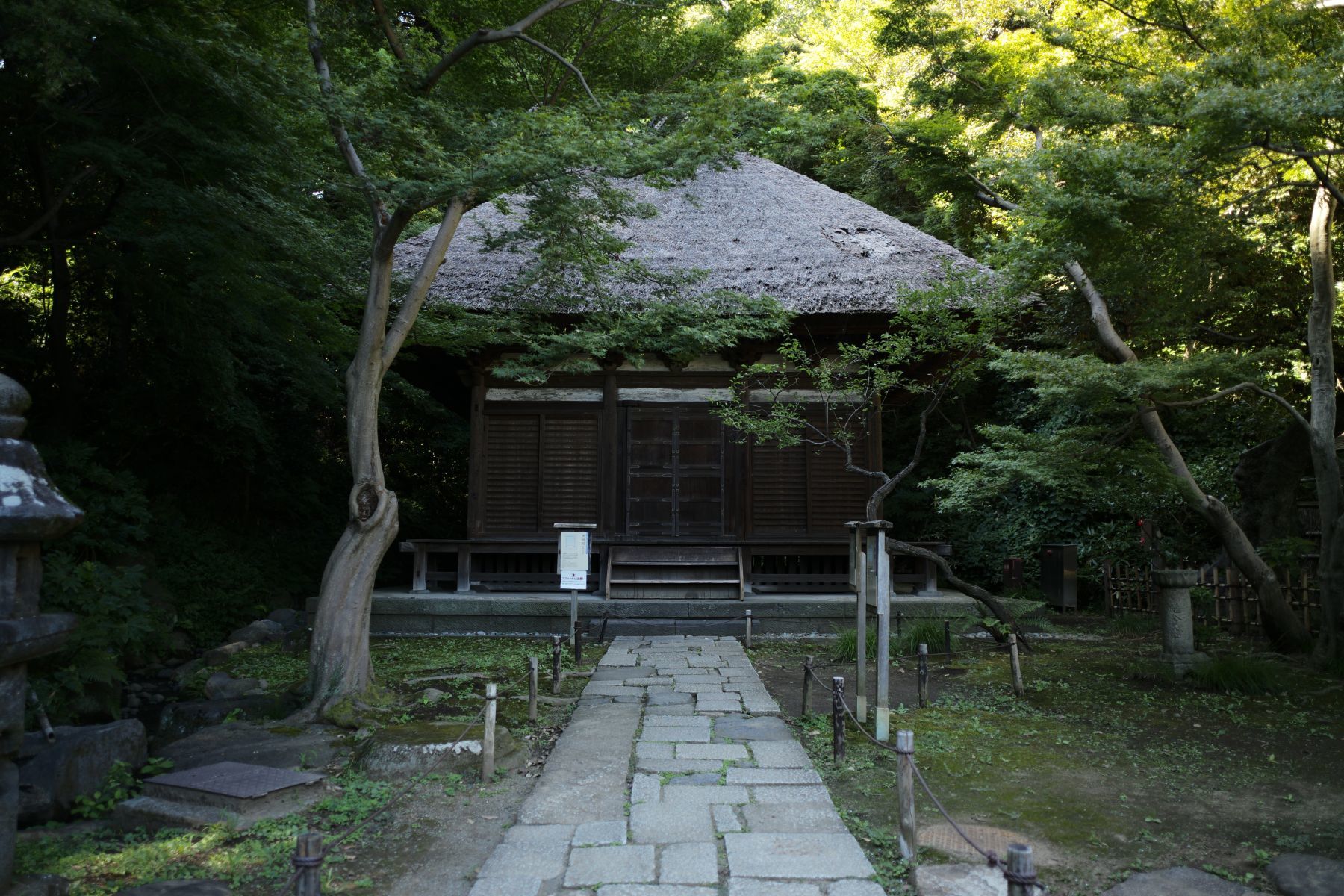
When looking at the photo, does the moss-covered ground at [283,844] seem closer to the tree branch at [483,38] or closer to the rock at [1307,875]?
the rock at [1307,875]

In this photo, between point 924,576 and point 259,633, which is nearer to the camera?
point 259,633

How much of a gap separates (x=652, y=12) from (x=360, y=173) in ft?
10.8

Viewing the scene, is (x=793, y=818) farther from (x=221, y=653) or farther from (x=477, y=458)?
(x=477, y=458)

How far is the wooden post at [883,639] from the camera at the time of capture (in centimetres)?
515

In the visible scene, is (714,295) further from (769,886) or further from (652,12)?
(769,886)

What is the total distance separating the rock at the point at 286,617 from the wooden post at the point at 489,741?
7519 mm

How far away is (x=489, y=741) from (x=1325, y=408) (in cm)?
752

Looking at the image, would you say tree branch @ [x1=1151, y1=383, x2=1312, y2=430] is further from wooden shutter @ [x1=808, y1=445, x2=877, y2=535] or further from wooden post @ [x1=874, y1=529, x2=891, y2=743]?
wooden shutter @ [x1=808, y1=445, x2=877, y2=535]

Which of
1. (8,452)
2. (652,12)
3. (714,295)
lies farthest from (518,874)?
(652,12)

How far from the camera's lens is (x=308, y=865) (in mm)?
2363

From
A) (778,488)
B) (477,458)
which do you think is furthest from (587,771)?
(477,458)

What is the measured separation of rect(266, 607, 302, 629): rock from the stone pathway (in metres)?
6.52

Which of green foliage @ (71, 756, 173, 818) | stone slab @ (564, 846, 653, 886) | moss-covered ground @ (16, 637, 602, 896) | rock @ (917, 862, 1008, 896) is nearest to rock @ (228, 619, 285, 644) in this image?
moss-covered ground @ (16, 637, 602, 896)

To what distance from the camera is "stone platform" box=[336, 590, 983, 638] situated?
10258 millimetres
